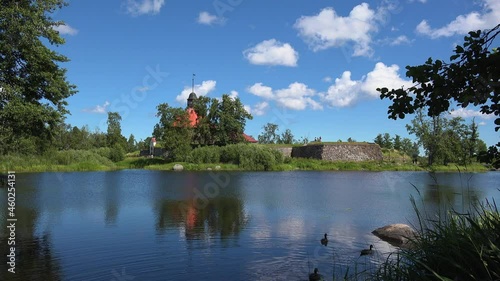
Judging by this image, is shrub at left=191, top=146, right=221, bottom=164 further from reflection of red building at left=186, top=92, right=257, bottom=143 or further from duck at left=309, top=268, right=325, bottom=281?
duck at left=309, top=268, right=325, bottom=281

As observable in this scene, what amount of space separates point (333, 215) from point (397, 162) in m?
65.8

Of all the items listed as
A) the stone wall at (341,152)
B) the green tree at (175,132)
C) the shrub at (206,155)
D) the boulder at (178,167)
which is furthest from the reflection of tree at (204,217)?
the stone wall at (341,152)

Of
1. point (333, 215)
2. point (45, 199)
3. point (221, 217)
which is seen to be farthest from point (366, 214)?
point (45, 199)

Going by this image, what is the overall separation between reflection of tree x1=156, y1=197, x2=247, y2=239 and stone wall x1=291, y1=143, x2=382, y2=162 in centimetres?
5514

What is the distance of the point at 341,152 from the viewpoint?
77.8 m

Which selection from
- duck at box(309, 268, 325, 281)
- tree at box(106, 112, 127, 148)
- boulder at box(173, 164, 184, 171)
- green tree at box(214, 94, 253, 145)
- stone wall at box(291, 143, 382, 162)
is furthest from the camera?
tree at box(106, 112, 127, 148)

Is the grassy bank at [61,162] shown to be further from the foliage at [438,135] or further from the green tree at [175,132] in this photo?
the foliage at [438,135]

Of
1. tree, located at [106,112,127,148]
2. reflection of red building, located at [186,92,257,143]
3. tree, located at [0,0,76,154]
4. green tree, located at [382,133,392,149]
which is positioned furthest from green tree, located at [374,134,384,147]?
tree, located at [0,0,76,154]

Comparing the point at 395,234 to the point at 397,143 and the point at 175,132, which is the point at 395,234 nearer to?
the point at 175,132

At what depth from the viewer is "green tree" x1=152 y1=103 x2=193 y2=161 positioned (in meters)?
66.2

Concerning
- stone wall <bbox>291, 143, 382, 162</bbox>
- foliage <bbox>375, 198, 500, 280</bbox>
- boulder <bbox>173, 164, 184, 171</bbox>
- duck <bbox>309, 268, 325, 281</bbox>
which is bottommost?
duck <bbox>309, 268, 325, 281</bbox>

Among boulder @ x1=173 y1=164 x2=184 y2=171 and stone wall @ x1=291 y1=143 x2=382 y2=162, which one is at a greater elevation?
stone wall @ x1=291 y1=143 x2=382 y2=162

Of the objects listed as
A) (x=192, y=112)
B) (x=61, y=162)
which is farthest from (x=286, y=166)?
(x=61, y=162)

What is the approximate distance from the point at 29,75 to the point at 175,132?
169ft
